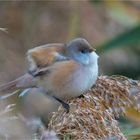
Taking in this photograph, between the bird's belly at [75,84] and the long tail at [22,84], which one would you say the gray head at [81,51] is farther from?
the long tail at [22,84]

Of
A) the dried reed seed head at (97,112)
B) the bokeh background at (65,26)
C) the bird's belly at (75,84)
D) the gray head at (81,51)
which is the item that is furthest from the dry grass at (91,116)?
the bokeh background at (65,26)

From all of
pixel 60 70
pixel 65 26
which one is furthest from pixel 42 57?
pixel 65 26

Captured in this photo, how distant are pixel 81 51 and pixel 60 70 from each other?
12cm

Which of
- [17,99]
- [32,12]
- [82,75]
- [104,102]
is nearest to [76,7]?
[32,12]

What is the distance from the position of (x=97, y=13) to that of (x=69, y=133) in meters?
4.50

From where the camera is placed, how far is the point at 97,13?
641 cm

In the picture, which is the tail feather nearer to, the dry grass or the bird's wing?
the bird's wing

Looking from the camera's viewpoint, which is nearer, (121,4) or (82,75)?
(82,75)

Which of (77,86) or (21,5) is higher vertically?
(77,86)

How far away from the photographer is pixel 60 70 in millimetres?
2674

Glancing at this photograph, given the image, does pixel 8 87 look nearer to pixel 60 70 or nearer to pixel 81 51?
pixel 60 70

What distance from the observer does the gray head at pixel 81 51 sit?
269 centimetres

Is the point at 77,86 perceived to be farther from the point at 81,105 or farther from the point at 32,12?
the point at 32,12

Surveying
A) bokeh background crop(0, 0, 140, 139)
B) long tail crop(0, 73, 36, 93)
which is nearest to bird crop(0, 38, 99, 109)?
long tail crop(0, 73, 36, 93)
